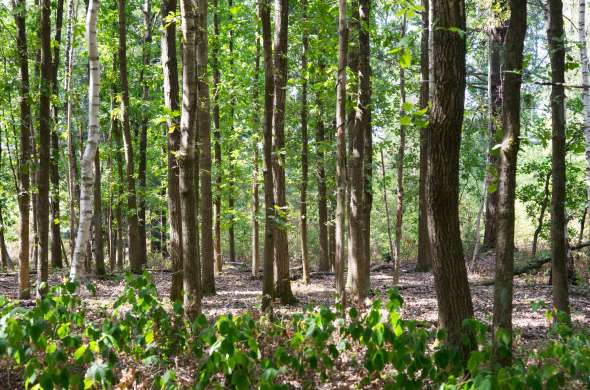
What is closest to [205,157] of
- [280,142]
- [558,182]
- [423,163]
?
[280,142]

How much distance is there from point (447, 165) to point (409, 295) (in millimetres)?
7208

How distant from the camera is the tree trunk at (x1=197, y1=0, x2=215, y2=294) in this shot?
362 inches

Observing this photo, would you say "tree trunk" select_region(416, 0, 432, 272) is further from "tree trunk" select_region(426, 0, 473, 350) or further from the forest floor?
"tree trunk" select_region(426, 0, 473, 350)

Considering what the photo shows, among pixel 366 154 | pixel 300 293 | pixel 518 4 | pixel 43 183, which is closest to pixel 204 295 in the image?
pixel 300 293

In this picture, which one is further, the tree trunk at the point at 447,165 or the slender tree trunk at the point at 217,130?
the slender tree trunk at the point at 217,130

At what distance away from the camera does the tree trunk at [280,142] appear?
9.28 m

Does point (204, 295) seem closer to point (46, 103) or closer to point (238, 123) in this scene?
point (46, 103)

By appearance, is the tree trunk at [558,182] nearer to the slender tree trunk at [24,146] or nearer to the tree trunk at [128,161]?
the slender tree trunk at [24,146]

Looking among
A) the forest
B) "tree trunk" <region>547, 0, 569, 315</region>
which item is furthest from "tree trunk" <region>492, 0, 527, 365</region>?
"tree trunk" <region>547, 0, 569, 315</region>

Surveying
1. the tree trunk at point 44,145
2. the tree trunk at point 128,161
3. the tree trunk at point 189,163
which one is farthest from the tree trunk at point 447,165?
the tree trunk at point 128,161

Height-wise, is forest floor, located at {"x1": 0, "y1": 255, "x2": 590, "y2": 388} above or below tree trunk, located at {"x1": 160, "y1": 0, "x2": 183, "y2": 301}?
below

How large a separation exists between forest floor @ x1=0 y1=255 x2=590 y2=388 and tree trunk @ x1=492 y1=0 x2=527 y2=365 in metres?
0.35

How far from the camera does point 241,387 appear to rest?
3.62 m

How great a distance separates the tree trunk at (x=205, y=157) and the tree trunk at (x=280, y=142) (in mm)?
1270
